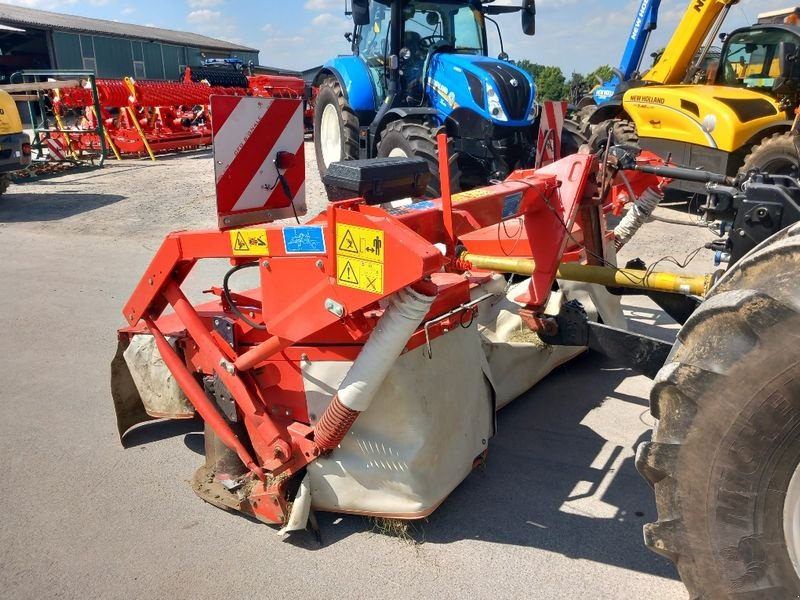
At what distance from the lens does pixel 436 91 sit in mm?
7297

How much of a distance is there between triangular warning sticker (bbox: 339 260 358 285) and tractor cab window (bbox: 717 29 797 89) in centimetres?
737

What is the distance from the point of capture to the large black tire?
6.16 m

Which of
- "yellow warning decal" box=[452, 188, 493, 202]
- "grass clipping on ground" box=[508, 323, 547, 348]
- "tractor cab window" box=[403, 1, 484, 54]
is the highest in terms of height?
"tractor cab window" box=[403, 1, 484, 54]

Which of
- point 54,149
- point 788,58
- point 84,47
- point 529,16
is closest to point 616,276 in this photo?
point 529,16

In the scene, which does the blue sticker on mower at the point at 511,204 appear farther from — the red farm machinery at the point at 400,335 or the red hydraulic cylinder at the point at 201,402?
the red hydraulic cylinder at the point at 201,402

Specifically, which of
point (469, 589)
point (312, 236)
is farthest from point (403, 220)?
point (469, 589)

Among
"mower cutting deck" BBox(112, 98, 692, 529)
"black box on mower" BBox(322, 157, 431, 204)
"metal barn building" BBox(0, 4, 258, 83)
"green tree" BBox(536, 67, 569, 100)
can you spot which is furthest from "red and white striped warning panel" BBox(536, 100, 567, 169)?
"metal barn building" BBox(0, 4, 258, 83)

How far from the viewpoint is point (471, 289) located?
9.46 feet

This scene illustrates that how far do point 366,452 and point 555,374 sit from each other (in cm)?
171

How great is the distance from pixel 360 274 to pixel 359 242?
10 centimetres

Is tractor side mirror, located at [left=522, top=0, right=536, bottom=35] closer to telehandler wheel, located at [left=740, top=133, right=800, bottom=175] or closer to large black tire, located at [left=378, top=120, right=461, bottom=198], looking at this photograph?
large black tire, located at [left=378, top=120, right=461, bottom=198]

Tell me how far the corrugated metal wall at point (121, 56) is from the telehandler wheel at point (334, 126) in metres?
23.9

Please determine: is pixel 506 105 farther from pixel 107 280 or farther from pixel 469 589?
pixel 469 589

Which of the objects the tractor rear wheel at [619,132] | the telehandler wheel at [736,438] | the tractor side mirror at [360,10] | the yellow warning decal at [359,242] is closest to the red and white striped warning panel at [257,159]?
the yellow warning decal at [359,242]
